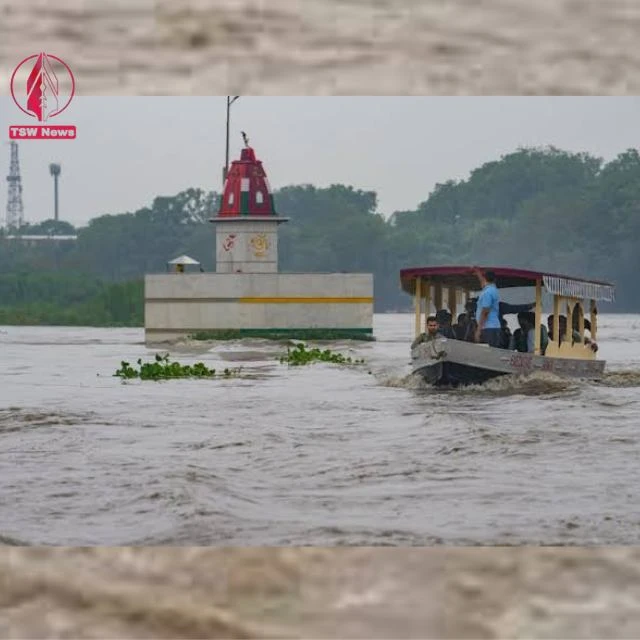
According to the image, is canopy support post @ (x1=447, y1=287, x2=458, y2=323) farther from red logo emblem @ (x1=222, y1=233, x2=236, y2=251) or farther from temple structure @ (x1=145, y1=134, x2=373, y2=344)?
red logo emblem @ (x1=222, y1=233, x2=236, y2=251)

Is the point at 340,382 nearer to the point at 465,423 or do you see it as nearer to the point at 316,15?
the point at 465,423

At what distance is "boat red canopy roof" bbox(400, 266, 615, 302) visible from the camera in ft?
36.4

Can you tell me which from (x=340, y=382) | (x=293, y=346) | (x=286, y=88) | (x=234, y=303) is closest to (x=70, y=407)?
(x=340, y=382)

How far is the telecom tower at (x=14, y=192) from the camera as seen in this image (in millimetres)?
3054

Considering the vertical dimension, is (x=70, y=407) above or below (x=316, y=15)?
below

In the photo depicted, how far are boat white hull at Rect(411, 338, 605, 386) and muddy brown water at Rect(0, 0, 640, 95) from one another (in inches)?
390

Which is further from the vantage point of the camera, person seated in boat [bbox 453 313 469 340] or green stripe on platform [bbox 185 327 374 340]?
green stripe on platform [bbox 185 327 374 340]

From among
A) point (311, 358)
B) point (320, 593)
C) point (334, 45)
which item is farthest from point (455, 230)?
point (311, 358)

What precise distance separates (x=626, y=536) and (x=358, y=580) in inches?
106

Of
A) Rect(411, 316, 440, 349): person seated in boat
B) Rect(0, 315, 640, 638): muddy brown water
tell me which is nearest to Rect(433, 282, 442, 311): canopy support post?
Rect(411, 316, 440, 349): person seated in boat

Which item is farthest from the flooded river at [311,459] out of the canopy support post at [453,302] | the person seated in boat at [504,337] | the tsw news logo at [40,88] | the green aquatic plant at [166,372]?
the tsw news logo at [40,88]

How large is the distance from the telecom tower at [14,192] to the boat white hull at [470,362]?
733cm

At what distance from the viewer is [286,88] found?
192 centimetres

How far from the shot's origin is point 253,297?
24047 millimetres
